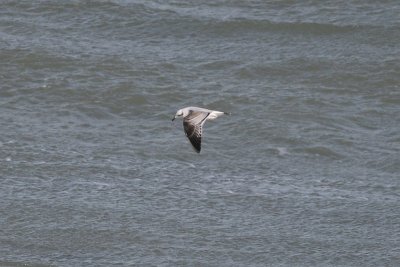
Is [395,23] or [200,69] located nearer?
[200,69]

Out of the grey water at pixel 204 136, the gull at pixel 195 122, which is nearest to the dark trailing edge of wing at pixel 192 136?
the gull at pixel 195 122

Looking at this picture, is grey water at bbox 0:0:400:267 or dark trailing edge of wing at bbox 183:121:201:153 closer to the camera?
dark trailing edge of wing at bbox 183:121:201:153

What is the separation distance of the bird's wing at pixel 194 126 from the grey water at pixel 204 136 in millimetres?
1125

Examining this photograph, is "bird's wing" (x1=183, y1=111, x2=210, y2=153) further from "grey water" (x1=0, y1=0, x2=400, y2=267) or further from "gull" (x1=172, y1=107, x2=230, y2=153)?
"grey water" (x1=0, y1=0, x2=400, y2=267)

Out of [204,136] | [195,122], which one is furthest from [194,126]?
[204,136]

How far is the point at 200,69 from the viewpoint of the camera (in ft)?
53.4

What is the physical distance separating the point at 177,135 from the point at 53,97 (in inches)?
83.1

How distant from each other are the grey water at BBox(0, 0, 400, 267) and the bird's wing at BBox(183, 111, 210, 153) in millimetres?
1125

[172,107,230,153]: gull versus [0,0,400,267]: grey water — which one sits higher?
[172,107,230,153]: gull

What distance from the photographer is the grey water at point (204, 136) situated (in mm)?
11344

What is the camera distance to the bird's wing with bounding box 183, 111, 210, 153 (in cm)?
1058

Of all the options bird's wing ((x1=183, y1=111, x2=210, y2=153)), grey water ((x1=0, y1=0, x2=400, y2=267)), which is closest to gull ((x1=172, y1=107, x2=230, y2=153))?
bird's wing ((x1=183, y1=111, x2=210, y2=153))

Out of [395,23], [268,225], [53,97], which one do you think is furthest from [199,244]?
[395,23]

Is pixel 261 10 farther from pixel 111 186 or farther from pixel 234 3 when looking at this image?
pixel 111 186
